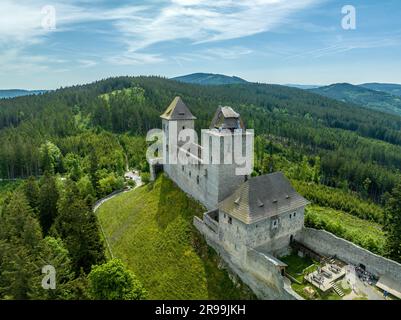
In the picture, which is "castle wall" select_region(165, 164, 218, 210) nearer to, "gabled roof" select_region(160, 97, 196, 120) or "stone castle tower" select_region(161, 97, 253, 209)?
"stone castle tower" select_region(161, 97, 253, 209)

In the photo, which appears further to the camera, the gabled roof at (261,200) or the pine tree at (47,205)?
the pine tree at (47,205)

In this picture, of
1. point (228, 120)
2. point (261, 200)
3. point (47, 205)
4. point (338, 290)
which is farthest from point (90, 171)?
point (338, 290)

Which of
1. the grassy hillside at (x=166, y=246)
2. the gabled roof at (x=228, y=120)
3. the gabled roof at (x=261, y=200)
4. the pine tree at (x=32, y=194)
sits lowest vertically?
the grassy hillside at (x=166, y=246)

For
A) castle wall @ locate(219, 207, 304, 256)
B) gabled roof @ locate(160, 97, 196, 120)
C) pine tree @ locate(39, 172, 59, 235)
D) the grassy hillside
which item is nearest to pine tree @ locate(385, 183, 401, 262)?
castle wall @ locate(219, 207, 304, 256)

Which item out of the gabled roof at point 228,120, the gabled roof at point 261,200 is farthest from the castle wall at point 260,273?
the gabled roof at point 228,120

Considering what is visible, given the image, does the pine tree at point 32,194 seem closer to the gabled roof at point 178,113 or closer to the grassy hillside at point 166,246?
the grassy hillside at point 166,246
